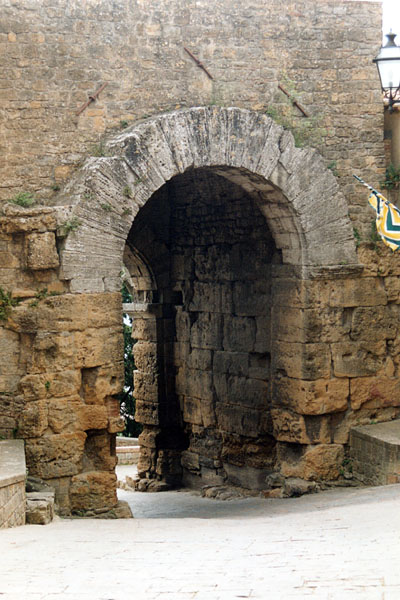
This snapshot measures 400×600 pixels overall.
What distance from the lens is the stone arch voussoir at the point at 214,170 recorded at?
8.71 m

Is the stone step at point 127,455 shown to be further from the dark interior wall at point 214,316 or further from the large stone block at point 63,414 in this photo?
the large stone block at point 63,414

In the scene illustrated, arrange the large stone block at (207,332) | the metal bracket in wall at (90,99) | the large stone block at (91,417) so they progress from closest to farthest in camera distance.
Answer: the large stone block at (91,417) → the metal bracket in wall at (90,99) → the large stone block at (207,332)

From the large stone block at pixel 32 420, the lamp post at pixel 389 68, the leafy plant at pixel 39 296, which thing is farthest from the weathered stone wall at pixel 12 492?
the lamp post at pixel 389 68

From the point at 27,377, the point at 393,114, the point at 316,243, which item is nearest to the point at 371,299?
the point at 316,243

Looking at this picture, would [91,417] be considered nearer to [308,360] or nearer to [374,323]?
[308,360]

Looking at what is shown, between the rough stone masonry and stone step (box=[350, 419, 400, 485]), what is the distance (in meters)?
0.18

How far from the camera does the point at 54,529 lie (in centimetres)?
715

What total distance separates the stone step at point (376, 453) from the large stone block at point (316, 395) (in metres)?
0.39

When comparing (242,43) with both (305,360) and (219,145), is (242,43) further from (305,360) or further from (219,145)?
(305,360)

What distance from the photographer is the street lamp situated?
9211mm

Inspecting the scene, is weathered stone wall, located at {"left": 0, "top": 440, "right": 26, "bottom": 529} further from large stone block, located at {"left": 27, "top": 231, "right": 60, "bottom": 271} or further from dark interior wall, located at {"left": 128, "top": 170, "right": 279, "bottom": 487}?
dark interior wall, located at {"left": 128, "top": 170, "right": 279, "bottom": 487}

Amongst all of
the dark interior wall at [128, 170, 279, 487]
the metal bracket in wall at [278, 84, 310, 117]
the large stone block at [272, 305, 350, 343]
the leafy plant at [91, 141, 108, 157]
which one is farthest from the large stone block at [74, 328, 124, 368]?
the metal bracket in wall at [278, 84, 310, 117]

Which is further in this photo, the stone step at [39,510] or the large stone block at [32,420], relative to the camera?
the large stone block at [32,420]

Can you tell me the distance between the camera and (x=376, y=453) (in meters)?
9.60
